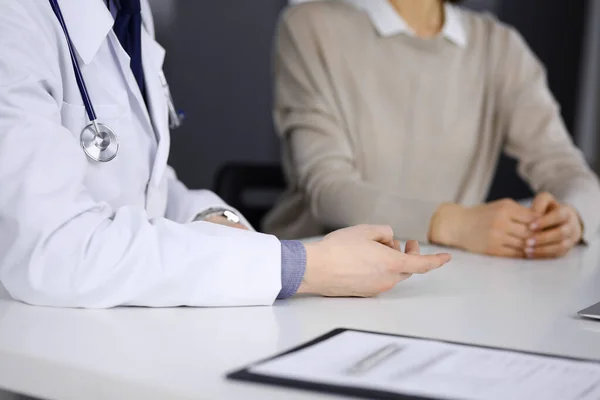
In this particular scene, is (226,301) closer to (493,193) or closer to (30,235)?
(30,235)

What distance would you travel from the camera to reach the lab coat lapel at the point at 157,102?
3.88 ft

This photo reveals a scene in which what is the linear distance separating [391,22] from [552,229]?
0.75 meters

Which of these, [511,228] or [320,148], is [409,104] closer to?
[320,148]

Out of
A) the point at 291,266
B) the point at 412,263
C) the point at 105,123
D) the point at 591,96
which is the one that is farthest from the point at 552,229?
the point at 591,96

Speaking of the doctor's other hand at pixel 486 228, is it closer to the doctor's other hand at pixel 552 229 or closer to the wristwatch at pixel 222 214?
the doctor's other hand at pixel 552 229

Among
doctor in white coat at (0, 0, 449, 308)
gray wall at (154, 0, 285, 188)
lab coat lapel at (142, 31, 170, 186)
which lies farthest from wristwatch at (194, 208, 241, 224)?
gray wall at (154, 0, 285, 188)

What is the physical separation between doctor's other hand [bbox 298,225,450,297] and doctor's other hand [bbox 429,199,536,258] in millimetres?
445

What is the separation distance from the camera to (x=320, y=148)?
6.03 ft

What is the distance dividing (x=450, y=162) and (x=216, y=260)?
1202mm

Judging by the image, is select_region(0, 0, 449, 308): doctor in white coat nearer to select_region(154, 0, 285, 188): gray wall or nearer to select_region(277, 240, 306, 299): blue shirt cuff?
select_region(277, 240, 306, 299): blue shirt cuff

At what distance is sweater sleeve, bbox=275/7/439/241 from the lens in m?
1.63

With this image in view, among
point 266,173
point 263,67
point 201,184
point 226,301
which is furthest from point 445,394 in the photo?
point 263,67

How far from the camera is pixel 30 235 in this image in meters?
0.92

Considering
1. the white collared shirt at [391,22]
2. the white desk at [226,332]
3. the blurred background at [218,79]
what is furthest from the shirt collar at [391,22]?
the white desk at [226,332]
